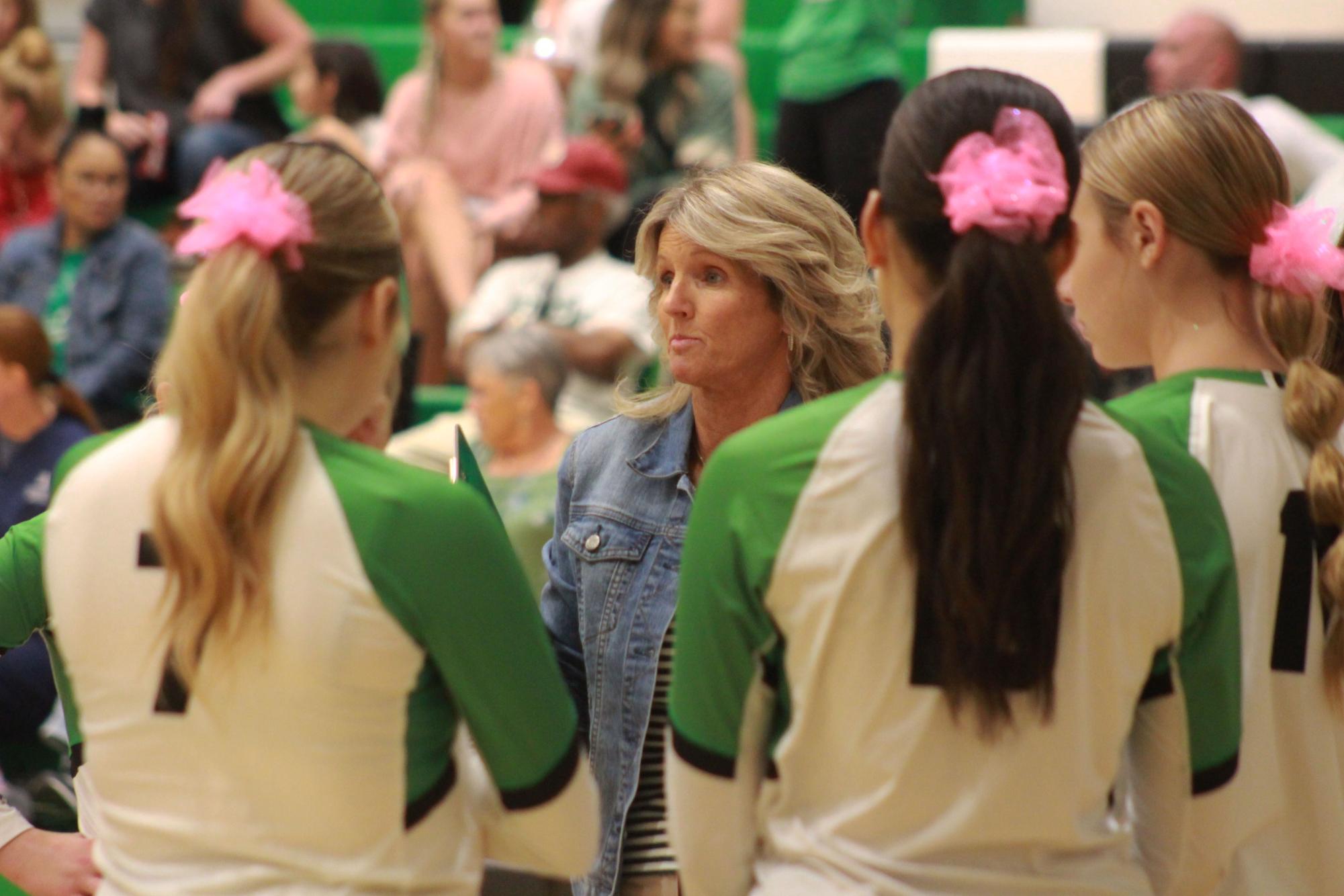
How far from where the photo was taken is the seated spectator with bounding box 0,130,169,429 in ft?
16.7

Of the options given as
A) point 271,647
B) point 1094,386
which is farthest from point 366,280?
point 1094,386

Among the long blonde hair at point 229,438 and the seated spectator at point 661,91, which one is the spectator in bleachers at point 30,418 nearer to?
the seated spectator at point 661,91

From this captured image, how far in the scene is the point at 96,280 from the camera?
5176mm

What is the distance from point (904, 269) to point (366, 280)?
476 millimetres

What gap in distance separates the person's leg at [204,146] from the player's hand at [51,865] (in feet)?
14.8

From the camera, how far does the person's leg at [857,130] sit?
4.83 m

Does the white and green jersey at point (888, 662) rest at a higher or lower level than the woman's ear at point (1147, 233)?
lower

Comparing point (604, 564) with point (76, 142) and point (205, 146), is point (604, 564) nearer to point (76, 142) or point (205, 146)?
point (76, 142)

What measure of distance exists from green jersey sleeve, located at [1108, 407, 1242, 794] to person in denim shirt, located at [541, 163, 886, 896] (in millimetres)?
597

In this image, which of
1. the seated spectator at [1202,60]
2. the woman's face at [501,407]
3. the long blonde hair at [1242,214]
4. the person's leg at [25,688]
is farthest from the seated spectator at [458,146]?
the long blonde hair at [1242,214]

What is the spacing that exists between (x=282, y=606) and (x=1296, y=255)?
1.10m

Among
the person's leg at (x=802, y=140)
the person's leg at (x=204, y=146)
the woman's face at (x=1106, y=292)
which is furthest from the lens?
the person's leg at (x=204, y=146)

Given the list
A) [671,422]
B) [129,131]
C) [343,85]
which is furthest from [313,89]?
[671,422]

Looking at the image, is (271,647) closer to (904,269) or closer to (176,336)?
(176,336)
